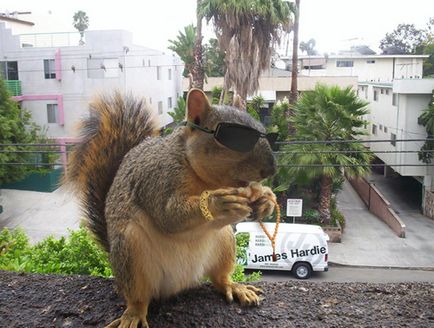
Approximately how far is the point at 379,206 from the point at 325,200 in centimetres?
250

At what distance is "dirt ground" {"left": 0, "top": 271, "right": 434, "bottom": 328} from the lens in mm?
1474

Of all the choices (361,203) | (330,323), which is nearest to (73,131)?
(330,323)

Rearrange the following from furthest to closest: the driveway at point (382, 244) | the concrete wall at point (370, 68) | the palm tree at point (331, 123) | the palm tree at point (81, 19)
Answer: the palm tree at point (81, 19) < the concrete wall at point (370, 68) < the driveway at point (382, 244) < the palm tree at point (331, 123)

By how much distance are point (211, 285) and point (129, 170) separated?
52 cm

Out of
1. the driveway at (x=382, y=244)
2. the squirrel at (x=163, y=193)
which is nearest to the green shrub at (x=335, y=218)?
the driveway at (x=382, y=244)

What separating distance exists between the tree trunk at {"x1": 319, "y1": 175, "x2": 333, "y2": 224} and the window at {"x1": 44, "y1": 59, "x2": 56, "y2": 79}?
18.8 ft

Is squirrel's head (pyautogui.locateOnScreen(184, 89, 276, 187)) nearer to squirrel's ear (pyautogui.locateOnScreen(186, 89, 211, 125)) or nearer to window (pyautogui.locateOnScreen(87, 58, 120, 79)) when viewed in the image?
squirrel's ear (pyautogui.locateOnScreen(186, 89, 211, 125))

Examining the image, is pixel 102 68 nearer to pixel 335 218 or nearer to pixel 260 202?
pixel 335 218

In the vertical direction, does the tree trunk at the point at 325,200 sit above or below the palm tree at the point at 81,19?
below

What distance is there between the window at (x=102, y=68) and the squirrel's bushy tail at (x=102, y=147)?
750 centimetres

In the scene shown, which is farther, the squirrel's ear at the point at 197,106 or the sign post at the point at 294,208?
the sign post at the point at 294,208

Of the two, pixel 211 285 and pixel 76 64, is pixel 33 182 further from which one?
pixel 211 285

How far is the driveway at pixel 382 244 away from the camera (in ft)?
24.4

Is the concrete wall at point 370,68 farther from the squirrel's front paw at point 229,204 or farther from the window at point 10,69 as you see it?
the squirrel's front paw at point 229,204
